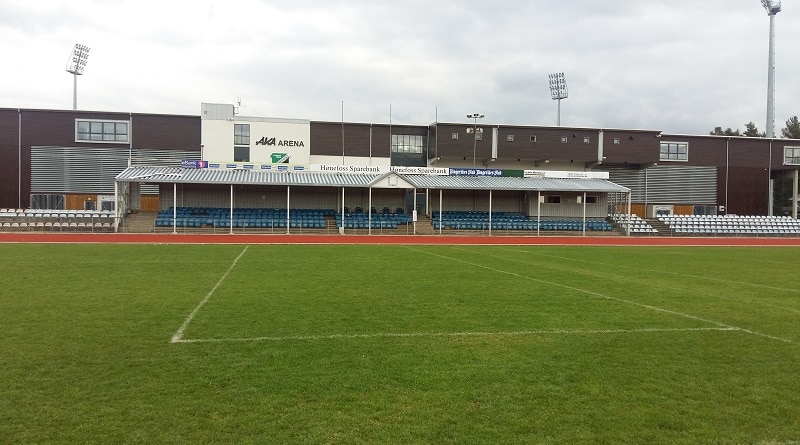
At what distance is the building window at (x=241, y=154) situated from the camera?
145 ft

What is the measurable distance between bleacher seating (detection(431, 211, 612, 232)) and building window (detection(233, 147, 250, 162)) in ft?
54.5

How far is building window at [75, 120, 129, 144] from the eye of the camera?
4219 cm

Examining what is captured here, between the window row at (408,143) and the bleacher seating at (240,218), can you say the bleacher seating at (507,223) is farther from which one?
the bleacher seating at (240,218)

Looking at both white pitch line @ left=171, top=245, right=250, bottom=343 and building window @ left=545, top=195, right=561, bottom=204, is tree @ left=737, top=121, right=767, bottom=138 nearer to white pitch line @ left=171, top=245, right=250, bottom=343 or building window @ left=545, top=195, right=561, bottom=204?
building window @ left=545, top=195, right=561, bottom=204

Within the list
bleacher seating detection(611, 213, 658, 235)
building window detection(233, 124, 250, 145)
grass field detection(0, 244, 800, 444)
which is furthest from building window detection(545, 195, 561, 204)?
grass field detection(0, 244, 800, 444)

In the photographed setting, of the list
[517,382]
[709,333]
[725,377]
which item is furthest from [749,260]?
[517,382]

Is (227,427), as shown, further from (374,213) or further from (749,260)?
(374,213)

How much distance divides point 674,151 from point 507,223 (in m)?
22.7

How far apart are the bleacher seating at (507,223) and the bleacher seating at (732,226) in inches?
241

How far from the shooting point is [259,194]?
1581 inches

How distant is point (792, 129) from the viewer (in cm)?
7900

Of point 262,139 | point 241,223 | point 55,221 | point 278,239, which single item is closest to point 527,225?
point 278,239

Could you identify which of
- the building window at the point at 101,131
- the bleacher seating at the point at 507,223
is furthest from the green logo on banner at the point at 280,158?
the bleacher seating at the point at 507,223

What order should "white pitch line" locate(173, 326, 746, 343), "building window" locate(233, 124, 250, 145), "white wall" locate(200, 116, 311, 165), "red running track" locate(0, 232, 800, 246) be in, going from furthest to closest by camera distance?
"building window" locate(233, 124, 250, 145) → "white wall" locate(200, 116, 311, 165) → "red running track" locate(0, 232, 800, 246) → "white pitch line" locate(173, 326, 746, 343)
